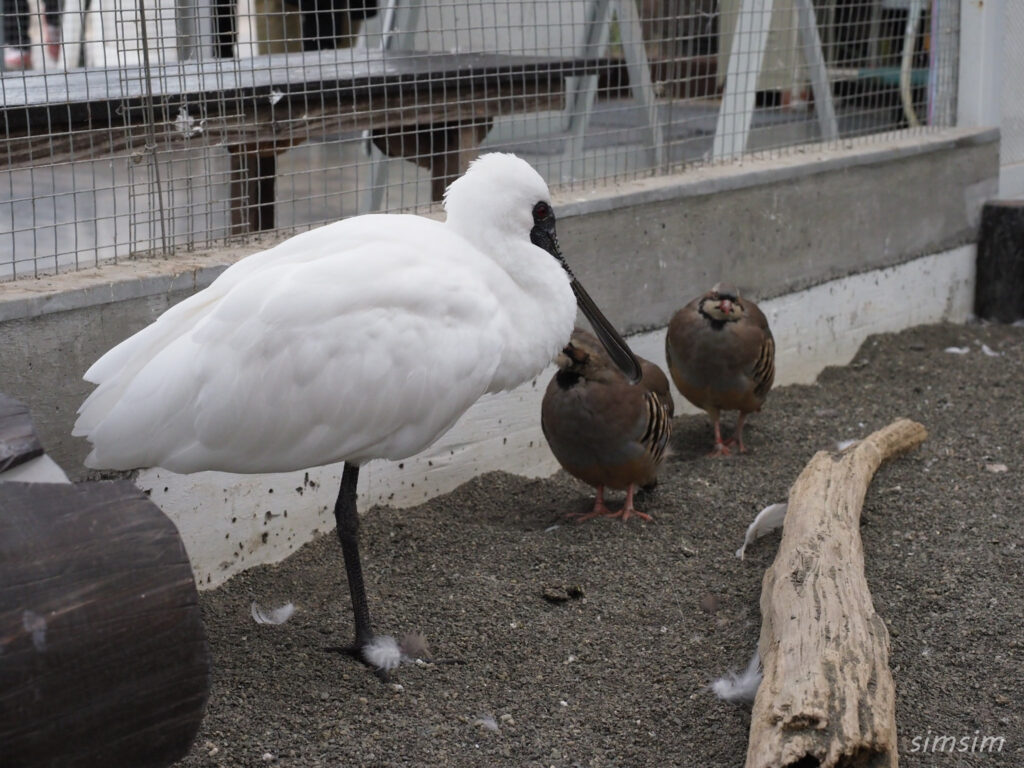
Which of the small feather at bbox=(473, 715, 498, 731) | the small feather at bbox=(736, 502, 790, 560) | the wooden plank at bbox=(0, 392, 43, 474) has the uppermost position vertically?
the wooden plank at bbox=(0, 392, 43, 474)

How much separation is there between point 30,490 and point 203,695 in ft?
1.55

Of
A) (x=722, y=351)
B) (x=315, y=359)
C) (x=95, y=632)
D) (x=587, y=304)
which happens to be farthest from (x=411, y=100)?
(x=95, y=632)

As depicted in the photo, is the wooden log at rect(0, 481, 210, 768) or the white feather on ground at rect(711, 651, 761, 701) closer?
the wooden log at rect(0, 481, 210, 768)

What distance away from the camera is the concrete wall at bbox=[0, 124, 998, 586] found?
332 centimetres

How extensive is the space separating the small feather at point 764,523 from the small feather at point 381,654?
3.96 feet

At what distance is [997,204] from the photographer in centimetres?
668

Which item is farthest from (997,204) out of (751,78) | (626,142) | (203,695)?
(203,695)

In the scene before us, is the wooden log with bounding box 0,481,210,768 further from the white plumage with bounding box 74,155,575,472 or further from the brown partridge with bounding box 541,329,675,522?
the brown partridge with bounding box 541,329,675,522

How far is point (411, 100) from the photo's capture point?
4.32 meters

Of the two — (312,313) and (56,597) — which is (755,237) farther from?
(56,597)

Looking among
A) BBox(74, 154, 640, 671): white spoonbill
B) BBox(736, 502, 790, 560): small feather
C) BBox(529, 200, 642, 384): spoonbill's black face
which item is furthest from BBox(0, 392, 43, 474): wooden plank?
BBox(736, 502, 790, 560): small feather

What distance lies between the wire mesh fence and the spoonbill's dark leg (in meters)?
0.96

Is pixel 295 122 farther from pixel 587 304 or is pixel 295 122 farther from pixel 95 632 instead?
pixel 95 632

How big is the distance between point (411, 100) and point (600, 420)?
4.28ft
